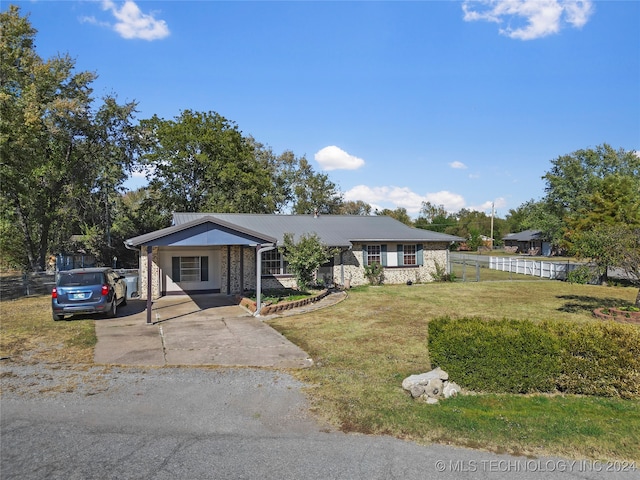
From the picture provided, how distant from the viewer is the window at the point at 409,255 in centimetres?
2319

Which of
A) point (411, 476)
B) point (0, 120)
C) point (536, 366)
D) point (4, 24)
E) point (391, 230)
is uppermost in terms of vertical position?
point (4, 24)

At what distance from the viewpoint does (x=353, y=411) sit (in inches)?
236

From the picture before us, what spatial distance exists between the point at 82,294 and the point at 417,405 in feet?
35.0

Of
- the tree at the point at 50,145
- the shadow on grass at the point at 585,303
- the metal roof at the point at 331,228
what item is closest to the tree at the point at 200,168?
the tree at the point at 50,145

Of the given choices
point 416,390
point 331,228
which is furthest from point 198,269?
point 416,390

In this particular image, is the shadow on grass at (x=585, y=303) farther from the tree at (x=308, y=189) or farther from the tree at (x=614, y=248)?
the tree at (x=308, y=189)

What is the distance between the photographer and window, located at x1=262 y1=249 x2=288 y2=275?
2016 centimetres

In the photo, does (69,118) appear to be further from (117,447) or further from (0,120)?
(117,447)

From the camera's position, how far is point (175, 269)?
1900 cm

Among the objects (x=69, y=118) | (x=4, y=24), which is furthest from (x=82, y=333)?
(x=4, y=24)

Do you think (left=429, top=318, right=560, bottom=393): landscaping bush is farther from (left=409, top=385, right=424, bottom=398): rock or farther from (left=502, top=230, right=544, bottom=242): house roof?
(left=502, top=230, right=544, bottom=242): house roof

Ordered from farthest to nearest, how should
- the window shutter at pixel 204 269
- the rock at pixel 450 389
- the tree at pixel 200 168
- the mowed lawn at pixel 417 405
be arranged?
the tree at pixel 200 168 < the window shutter at pixel 204 269 < the rock at pixel 450 389 < the mowed lawn at pixel 417 405

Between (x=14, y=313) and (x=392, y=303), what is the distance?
43.4 ft

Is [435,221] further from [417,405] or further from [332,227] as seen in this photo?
[417,405]
